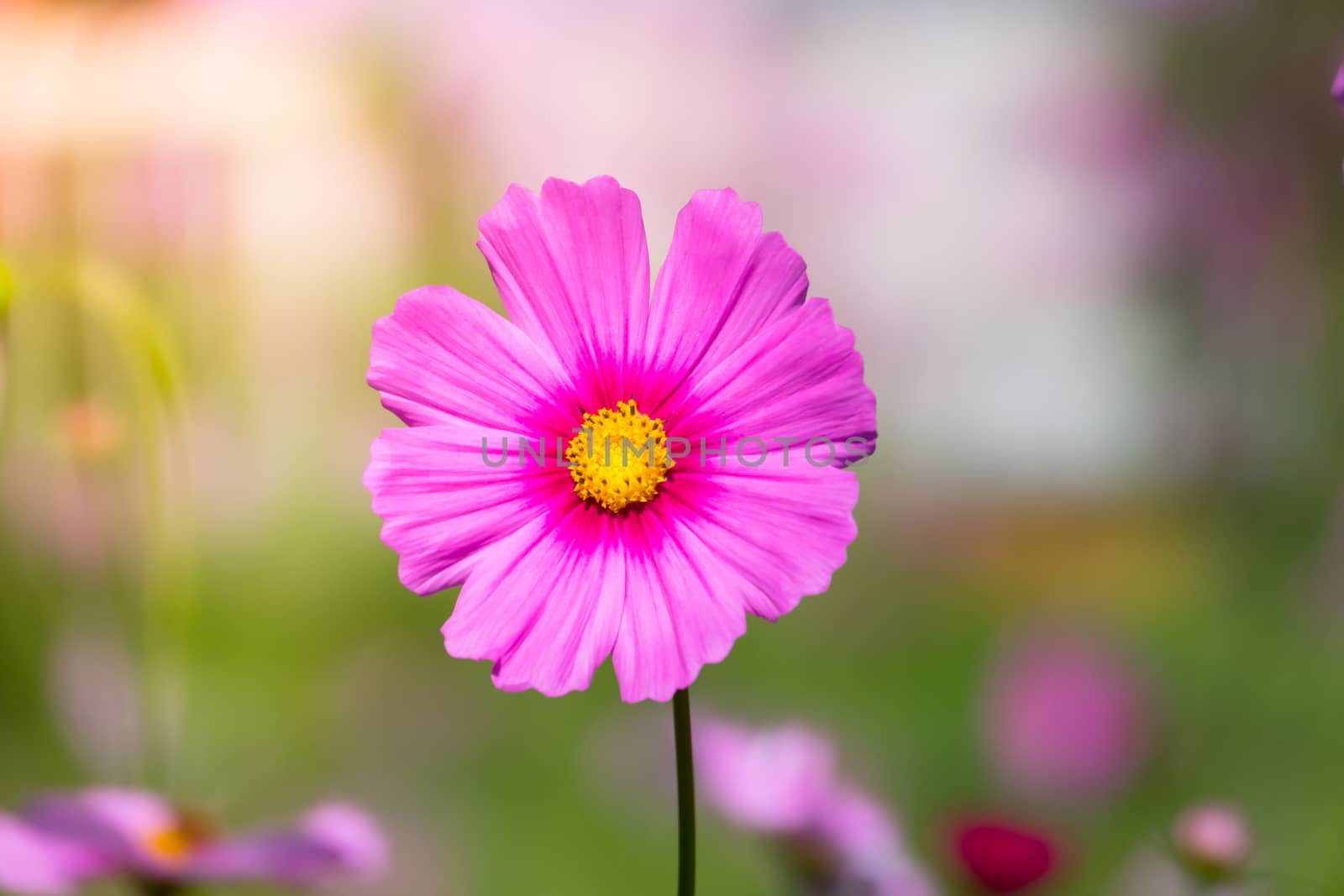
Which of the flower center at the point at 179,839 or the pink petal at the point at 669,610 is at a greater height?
the pink petal at the point at 669,610

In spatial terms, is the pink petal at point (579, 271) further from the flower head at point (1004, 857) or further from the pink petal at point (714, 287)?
the flower head at point (1004, 857)

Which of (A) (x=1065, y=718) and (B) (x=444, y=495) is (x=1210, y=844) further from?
(A) (x=1065, y=718)

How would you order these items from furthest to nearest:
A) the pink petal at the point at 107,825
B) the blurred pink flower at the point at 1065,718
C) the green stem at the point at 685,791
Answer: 1. the blurred pink flower at the point at 1065,718
2. the pink petal at the point at 107,825
3. the green stem at the point at 685,791

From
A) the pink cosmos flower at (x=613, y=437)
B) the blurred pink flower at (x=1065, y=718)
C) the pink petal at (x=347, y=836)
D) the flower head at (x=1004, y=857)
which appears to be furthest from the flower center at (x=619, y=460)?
the blurred pink flower at (x=1065, y=718)

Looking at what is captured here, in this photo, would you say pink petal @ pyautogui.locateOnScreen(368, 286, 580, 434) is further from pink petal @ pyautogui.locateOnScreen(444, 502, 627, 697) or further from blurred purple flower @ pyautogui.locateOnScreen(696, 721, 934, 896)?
blurred purple flower @ pyautogui.locateOnScreen(696, 721, 934, 896)

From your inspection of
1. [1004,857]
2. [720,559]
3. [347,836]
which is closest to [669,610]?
[720,559]

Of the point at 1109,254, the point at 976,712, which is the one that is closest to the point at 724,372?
the point at 976,712

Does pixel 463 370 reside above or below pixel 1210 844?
above
